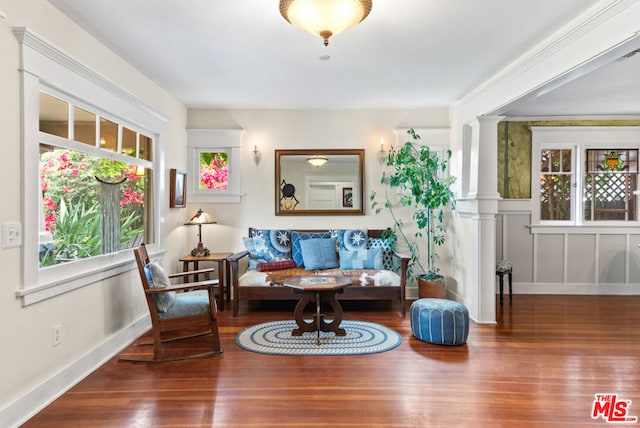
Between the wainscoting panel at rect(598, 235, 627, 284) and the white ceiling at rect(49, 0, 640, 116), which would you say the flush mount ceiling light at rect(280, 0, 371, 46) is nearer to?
the white ceiling at rect(49, 0, 640, 116)

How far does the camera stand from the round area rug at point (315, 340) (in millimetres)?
3168

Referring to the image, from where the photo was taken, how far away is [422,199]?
14.9 ft

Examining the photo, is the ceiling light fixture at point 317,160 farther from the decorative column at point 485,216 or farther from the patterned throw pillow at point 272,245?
the decorative column at point 485,216

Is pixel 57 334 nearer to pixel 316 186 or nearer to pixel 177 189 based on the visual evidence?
pixel 177 189

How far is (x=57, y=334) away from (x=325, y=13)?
2.54m

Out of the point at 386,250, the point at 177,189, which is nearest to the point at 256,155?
the point at 177,189

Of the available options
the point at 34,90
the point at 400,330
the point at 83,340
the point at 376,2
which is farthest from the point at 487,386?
the point at 34,90

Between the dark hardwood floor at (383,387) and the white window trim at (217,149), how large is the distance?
2.03 metres

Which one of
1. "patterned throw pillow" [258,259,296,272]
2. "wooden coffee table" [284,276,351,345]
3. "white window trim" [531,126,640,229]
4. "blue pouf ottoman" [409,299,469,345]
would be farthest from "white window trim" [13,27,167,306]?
"white window trim" [531,126,640,229]

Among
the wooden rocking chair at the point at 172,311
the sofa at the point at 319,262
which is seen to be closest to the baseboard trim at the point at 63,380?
the wooden rocking chair at the point at 172,311

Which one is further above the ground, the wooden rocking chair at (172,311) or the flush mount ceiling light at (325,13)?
the flush mount ceiling light at (325,13)

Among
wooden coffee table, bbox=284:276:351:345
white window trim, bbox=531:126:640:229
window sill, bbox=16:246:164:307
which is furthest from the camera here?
white window trim, bbox=531:126:640:229

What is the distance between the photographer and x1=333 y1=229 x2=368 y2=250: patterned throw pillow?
4.71m

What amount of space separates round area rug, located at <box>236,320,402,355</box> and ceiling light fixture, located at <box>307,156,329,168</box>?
6.98ft
